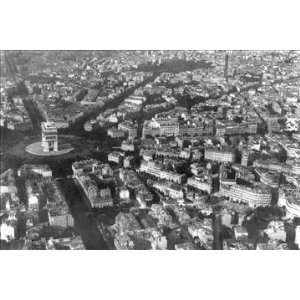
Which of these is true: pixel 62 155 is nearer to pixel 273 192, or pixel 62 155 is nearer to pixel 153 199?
pixel 153 199

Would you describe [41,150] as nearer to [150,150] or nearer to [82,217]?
[82,217]

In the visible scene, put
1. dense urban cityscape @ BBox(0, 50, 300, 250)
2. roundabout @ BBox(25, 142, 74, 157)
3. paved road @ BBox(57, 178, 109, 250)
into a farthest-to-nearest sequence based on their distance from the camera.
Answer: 1. roundabout @ BBox(25, 142, 74, 157)
2. dense urban cityscape @ BBox(0, 50, 300, 250)
3. paved road @ BBox(57, 178, 109, 250)

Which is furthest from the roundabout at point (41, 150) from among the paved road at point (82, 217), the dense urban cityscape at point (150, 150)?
the paved road at point (82, 217)

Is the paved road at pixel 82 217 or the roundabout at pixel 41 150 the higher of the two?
the roundabout at pixel 41 150

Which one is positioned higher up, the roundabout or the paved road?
the roundabout

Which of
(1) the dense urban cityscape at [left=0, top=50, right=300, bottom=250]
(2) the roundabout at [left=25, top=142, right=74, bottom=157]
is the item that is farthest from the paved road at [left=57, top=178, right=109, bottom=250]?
(2) the roundabout at [left=25, top=142, right=74, bottom=157]

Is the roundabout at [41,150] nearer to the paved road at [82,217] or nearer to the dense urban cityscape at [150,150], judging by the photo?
the dense urban cityscape at [150,150]

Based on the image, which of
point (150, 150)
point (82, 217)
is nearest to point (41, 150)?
point (82, 217)

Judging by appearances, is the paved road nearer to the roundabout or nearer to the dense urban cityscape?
the dense urban cityscape
